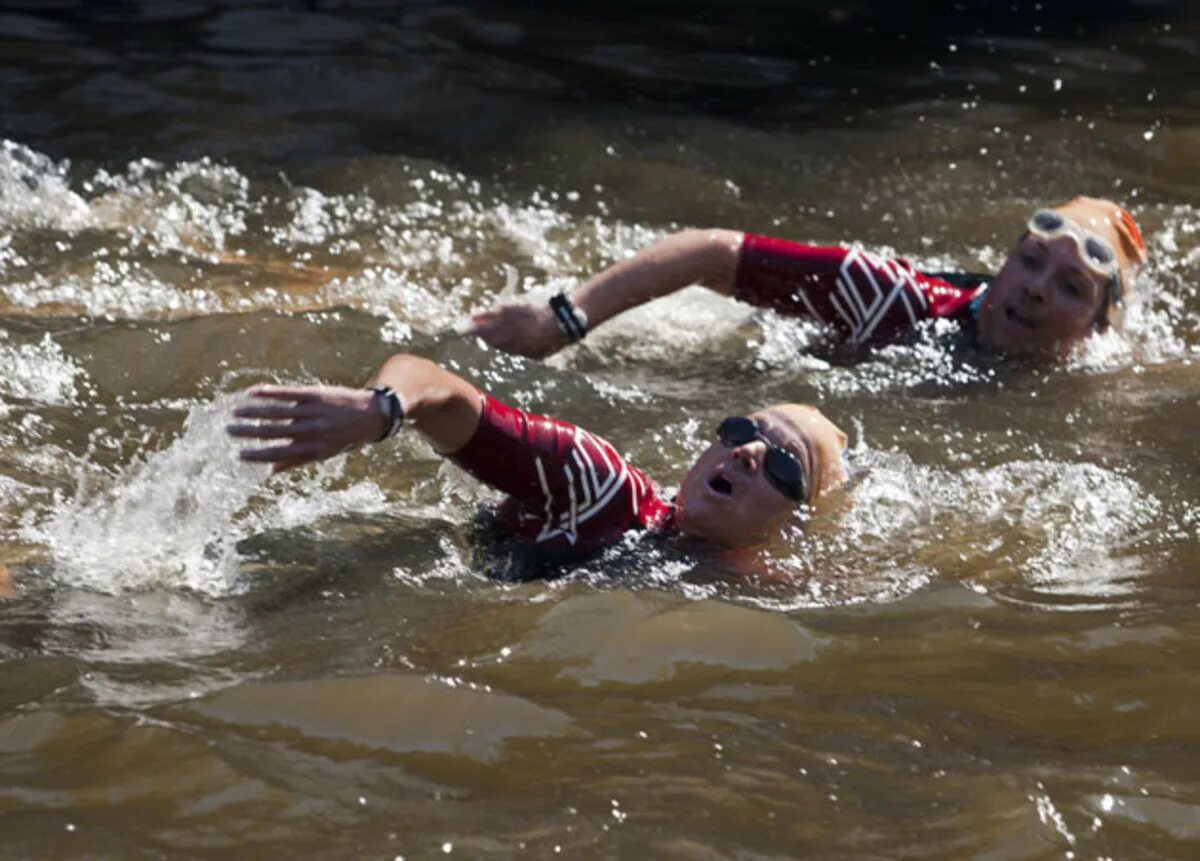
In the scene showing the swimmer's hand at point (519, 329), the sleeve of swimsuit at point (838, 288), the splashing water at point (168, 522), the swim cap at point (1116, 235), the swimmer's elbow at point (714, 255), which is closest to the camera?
the splashing water at point (168, 522)

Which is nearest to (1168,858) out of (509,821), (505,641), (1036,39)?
(509,821)

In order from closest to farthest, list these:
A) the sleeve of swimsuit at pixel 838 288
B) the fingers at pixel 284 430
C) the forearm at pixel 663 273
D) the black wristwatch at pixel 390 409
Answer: the fingers at pixel 284 430 < the black wristwatch at pixel 390 409 < the forearm at pixel 663 273 < the sleeve of swimsuit at pixel 838 288

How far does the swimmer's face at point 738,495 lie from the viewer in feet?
14.5

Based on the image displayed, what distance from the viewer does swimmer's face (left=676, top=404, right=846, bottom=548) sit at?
4.43 metres

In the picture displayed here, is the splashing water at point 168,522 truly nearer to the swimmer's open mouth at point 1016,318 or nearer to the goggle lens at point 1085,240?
the swimmer's open mouth at point 1016,318

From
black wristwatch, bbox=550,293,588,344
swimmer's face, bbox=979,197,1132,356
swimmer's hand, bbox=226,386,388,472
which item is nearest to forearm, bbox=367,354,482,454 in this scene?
swimmer's hand, bbox=226,386,388,472

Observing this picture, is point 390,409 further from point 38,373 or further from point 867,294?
point 867,294

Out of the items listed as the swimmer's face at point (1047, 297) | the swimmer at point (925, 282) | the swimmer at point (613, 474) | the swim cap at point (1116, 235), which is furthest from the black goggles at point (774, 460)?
the swim cap at point (1116, 235)

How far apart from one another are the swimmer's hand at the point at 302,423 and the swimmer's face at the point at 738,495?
43.8 inches

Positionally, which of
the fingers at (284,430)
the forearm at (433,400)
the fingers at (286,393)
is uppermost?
the fingers at (286,393)

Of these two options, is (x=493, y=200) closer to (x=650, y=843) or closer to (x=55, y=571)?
(x=55, y=571)

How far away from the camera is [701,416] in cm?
559

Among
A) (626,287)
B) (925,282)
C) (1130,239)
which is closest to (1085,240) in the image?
(1130,239)

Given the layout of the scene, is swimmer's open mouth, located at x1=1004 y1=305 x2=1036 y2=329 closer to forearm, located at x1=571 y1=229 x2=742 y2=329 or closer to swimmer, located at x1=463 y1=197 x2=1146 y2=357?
swimmer, located at x1=463 y1=197 x2=1146 y2=357
